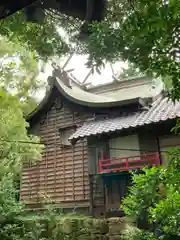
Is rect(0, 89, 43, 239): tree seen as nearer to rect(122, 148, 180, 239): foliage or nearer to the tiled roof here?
the tiled roof

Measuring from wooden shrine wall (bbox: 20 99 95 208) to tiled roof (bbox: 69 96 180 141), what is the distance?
1.20 metres

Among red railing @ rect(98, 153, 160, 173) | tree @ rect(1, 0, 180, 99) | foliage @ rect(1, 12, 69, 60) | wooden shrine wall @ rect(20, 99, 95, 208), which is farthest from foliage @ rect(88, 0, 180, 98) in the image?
wooden shrine wall @ rect(20, 99, 95, 208)

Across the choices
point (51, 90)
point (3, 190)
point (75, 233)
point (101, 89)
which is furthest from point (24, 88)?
point (75, 233)

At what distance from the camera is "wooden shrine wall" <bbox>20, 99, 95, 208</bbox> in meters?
9.87

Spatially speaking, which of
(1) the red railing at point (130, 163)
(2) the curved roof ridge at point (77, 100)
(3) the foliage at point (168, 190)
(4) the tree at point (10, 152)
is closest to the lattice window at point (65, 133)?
(2) the curved roof ridge at point (77, 100)

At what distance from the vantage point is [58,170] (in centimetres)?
1053

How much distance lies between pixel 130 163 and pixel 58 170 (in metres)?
3.30

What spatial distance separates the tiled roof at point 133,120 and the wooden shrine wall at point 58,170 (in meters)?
1.20

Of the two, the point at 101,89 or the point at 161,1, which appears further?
the point at 101,89

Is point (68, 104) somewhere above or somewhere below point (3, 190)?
above

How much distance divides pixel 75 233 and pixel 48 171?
3369 mm

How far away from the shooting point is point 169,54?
1.72 metres

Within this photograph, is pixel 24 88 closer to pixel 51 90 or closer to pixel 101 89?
pixel 51 90

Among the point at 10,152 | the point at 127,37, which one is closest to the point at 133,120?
the point at 10,152
